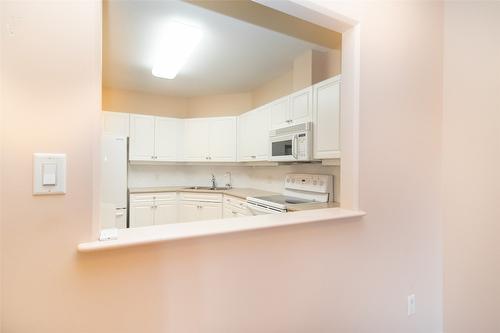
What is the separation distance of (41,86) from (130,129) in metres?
3.55

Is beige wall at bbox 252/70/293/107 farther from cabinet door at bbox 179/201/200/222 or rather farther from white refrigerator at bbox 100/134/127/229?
white refrigerator at bbox 100/134/127/229

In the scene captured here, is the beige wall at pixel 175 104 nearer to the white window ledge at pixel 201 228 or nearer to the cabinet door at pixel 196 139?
the cabinet door at pixel 196 139

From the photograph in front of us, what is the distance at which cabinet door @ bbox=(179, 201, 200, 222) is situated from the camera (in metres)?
4.15

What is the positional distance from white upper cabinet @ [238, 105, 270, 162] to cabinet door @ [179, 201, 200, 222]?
1083 millimetres

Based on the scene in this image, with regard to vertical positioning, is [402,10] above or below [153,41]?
below

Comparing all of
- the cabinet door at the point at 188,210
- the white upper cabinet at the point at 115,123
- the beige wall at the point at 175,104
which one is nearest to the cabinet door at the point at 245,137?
the beige wall at the point at 175,104

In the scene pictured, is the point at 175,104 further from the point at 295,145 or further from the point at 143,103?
the point at 295,145

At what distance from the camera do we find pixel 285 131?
2918 mm

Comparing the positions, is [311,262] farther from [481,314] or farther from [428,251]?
[481,314]

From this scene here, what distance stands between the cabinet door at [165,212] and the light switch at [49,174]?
11.2 feet

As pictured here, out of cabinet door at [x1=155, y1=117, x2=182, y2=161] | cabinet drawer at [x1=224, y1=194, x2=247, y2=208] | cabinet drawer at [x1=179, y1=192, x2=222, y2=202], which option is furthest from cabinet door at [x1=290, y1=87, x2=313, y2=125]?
cabinet door at [x1=155, y1=117, x2=182, y2=161]

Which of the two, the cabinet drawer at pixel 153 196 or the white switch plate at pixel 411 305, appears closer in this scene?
the white switch plate at pixel 411 305

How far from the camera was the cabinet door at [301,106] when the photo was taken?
2623 millimetres

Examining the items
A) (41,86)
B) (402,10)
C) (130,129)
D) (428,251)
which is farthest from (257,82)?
(41,86)
